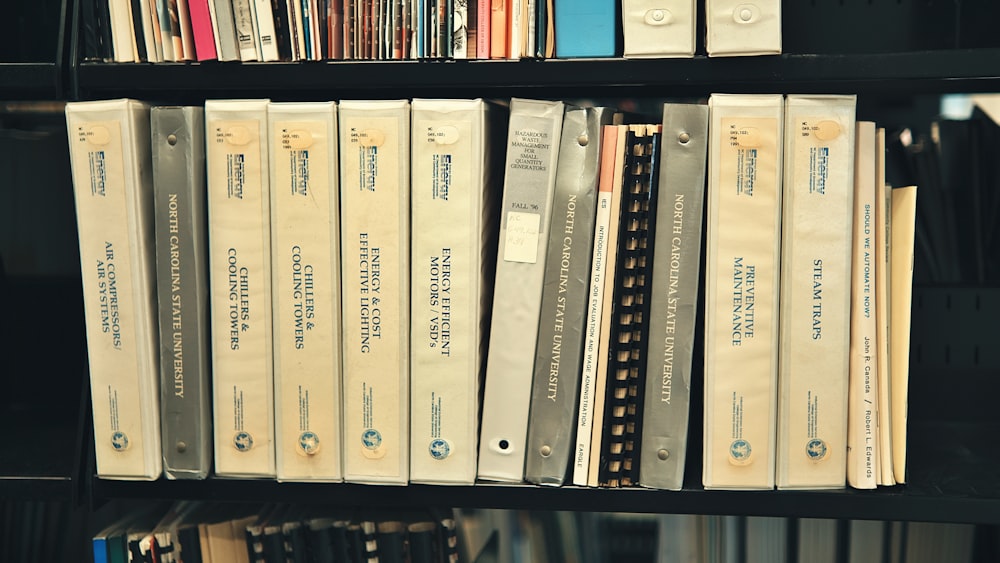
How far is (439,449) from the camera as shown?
84 centimetres

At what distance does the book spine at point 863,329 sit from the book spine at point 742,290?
3.2 inches

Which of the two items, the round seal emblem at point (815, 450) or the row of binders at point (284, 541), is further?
the row of binders at point (284, 541)

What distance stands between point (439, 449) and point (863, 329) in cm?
44

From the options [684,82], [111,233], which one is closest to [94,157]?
[111,233]

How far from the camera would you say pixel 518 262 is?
82 centimetres

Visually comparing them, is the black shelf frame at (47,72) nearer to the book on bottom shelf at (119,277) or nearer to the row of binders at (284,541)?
the book on bottom shelf at (119,277)

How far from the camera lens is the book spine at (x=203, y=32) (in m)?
0.84

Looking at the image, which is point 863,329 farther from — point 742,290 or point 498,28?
point 498,28

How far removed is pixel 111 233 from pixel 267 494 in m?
Result: 0.32

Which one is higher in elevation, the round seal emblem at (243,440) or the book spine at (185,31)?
the book spine at (185,31)

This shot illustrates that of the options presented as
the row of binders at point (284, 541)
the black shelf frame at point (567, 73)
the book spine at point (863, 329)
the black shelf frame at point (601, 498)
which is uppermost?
the black shelf frame at point (567, 73)

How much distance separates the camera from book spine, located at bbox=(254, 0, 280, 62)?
0.84 metres

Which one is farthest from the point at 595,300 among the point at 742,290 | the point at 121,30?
the point at 121,30

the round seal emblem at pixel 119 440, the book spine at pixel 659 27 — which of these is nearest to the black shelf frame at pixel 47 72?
the round seal emblem at pixel 119 440
